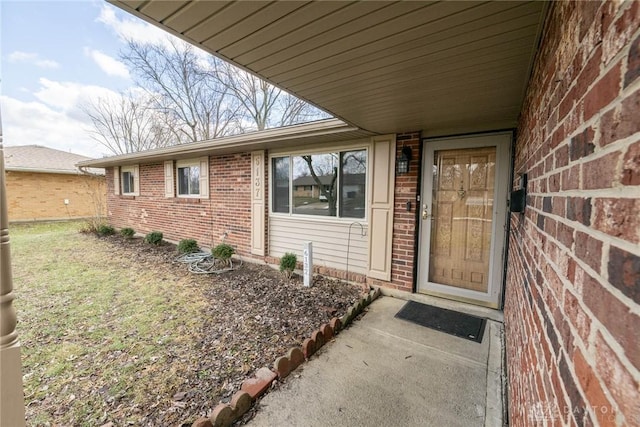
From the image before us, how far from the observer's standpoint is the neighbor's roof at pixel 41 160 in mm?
12586

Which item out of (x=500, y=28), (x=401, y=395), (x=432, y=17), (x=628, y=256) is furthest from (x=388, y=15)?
(x=401, y=395)

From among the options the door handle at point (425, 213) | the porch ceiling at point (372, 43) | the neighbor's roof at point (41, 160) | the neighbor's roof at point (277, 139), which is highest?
the neighbor's roof at point (41, 160)

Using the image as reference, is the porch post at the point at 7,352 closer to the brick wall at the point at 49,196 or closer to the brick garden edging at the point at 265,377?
the brick garden edging at the point at 265,377

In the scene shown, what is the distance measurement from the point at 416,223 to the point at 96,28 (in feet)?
45.8

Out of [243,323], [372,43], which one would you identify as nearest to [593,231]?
[372,43]

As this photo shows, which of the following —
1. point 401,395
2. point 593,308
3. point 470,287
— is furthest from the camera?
point 470,287

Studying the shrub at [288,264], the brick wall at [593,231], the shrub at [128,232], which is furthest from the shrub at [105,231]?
the brick wall at [593,231]

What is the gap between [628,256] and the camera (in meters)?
0.41

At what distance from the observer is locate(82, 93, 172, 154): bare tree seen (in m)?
14.6

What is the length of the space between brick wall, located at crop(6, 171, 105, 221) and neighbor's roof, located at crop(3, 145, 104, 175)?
17.0 inches

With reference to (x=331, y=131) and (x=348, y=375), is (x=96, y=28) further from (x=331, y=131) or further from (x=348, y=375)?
(x=348, y=375)

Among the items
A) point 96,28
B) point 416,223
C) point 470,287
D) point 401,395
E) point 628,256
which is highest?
point 96,28

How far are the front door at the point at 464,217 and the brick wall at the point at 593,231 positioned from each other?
8.70ft

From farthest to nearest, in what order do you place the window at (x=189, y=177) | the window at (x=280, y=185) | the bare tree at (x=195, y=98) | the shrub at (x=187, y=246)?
the bare tree at (x=195, y=98), the window at (x=189, y=177), the shrub at (x=187, y=246), the window at (x=280, y=185)
